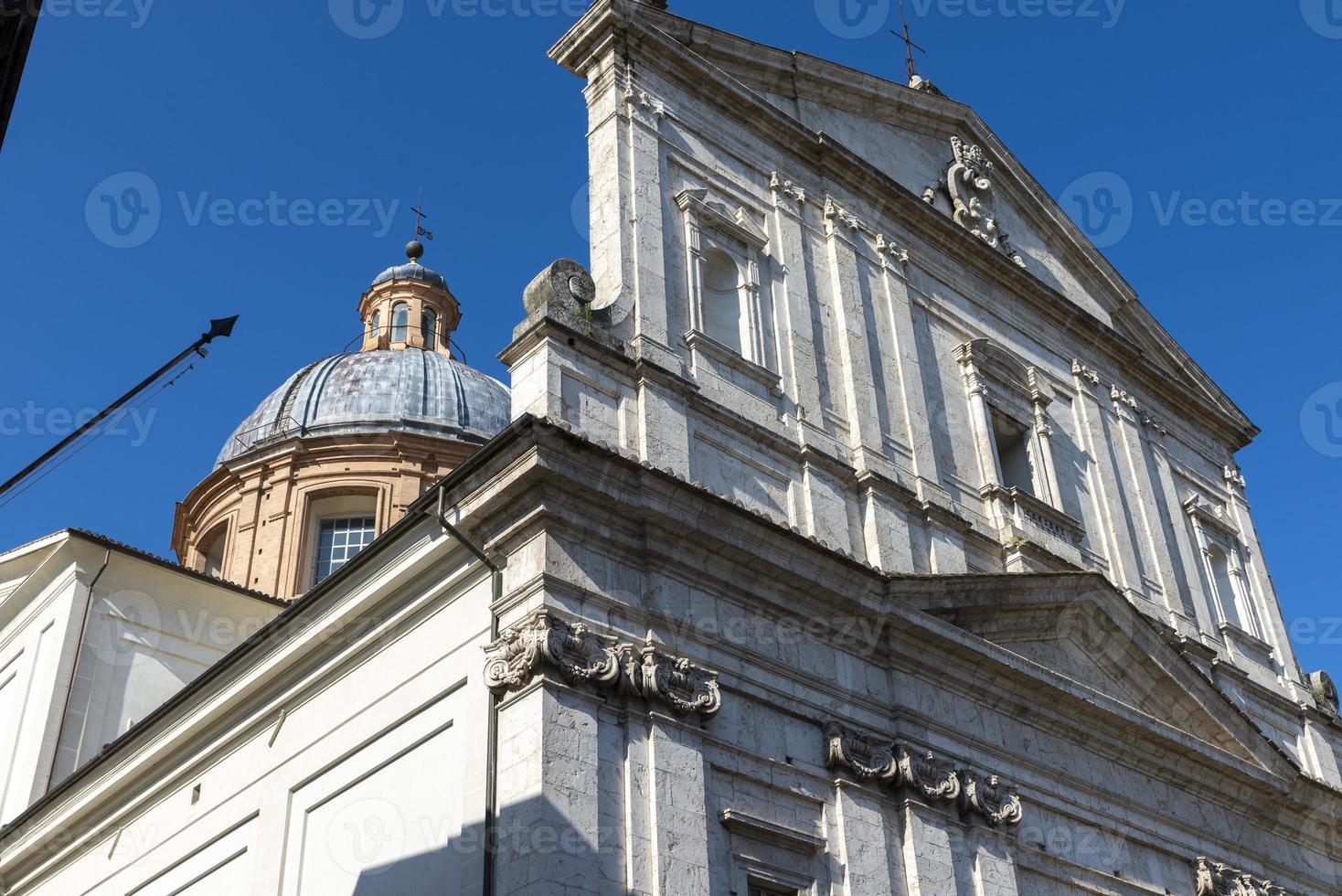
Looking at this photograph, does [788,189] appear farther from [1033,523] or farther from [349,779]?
[349,779]

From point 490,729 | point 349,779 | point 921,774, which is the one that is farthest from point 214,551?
point 921,774

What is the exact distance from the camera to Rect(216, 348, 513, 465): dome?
30484 mm

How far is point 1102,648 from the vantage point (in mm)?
17953

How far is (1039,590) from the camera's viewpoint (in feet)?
56.1

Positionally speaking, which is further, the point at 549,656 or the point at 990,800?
the point at 990,800

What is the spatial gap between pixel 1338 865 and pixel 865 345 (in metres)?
9.52

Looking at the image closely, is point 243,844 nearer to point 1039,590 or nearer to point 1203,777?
point 1039,590

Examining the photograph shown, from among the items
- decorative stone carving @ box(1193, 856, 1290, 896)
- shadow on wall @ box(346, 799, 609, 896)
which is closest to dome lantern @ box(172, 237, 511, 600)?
shadow on wall @ box(346, 799, 609, 896)

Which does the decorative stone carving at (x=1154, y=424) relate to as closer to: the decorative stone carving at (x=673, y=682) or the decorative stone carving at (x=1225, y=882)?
the decorative stone carving at (x=1225, y=882)

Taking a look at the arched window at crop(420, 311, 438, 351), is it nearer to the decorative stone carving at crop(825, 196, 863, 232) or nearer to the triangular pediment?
the triangular pediment

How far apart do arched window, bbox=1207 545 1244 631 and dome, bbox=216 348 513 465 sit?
44.9 ft

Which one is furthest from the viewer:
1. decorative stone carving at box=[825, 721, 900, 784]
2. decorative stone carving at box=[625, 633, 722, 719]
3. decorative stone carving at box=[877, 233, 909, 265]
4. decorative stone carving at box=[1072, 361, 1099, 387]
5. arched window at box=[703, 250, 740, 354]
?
decorative stone carving at box=[1072, 361, 1099, 387]

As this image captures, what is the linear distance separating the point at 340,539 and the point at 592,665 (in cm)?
1747

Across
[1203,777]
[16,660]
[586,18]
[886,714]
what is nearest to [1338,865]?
[1203,777]
